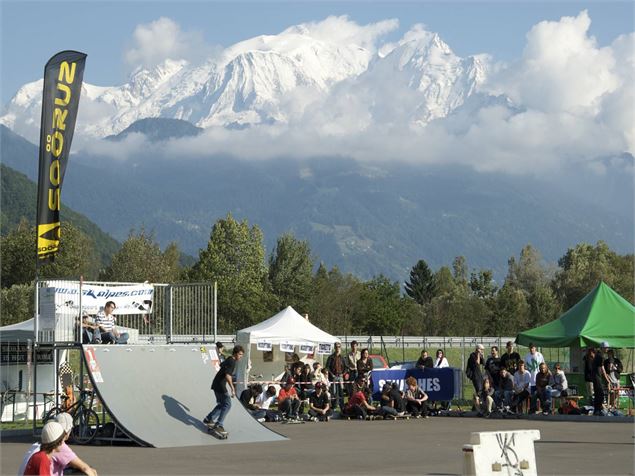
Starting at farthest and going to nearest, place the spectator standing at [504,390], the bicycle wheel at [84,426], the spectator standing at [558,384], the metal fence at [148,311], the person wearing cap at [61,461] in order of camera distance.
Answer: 1. the spectator standing at [504,390]
2. the spectator standing at [558,384]
3. the metal fence at [148,311]
4. the bicycle wheel at [84,426]
5. the person wearing cap at [61,461]

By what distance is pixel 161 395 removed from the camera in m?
21.0

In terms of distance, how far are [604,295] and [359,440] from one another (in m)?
12.5

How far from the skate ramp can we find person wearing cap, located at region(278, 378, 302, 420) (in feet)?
14.0

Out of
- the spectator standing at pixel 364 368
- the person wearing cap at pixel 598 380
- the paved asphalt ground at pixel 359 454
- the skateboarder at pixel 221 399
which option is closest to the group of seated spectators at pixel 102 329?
the paved asphalt ground at pixel 359 454

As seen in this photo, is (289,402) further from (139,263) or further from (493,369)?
(139,263)

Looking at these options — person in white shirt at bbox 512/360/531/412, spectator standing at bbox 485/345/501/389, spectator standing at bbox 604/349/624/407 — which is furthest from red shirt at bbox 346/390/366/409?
Answer: spectator standing at bbox 604/349/624/407

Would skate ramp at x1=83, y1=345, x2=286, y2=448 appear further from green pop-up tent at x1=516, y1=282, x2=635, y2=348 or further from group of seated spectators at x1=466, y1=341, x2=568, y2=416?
green pop-up tent at x1=516, y1=282, x2=635, y2=348

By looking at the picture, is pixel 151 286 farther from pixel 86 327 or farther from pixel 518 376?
pixel 518 376

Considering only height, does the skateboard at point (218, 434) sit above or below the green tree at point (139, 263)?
below

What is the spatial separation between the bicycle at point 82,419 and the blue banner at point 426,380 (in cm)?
1031

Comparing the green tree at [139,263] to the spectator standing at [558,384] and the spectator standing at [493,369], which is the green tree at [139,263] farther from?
the spectator standing at [558,384]

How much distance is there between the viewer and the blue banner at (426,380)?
29547mm

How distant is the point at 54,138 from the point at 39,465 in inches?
539

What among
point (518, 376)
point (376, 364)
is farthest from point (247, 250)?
point (518, 376)
